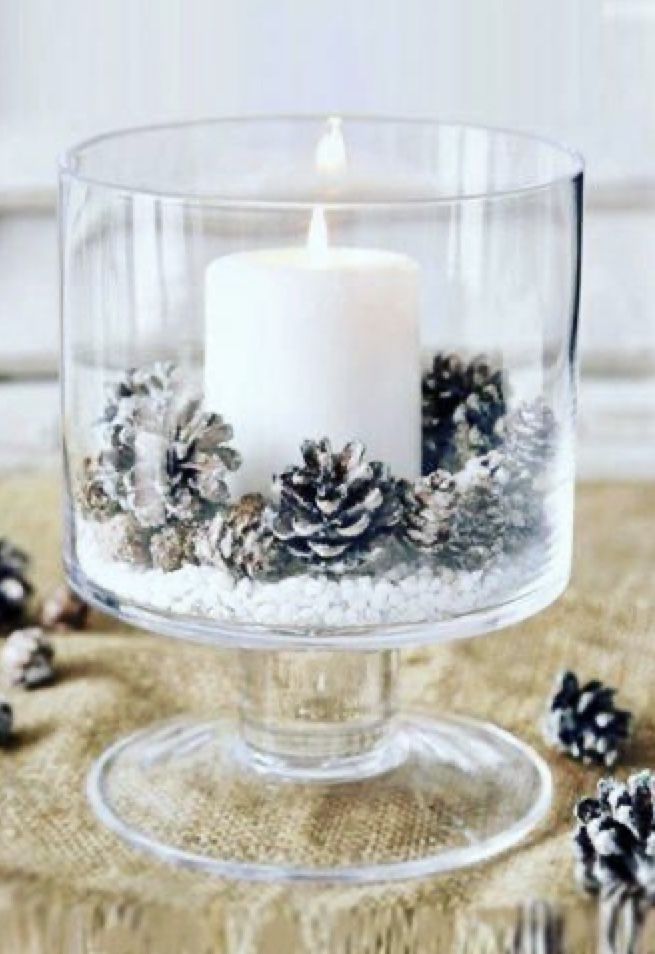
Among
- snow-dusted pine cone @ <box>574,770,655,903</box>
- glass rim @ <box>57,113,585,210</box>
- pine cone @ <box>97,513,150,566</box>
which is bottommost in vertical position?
snow-dusted pine cone @ <box>574,770,655,903</box>

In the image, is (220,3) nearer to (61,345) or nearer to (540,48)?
(540,48)

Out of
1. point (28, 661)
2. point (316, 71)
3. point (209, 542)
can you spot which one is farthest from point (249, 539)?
point (316, 71)


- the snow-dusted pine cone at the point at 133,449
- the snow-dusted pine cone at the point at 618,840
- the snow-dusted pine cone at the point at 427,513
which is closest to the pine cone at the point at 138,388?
the snow-dusted pine cone at the point at 133,449

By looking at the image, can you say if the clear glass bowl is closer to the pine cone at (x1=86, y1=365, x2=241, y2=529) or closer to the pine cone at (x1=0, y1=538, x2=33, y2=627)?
the pine cone at (x1=86, y1=365, x2=241, y2=529)

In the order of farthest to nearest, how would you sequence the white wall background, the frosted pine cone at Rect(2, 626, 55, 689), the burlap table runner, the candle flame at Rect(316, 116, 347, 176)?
the white wall background < the frosted pine cone at Rect(2, 626, 55, 689) < the candle flame at Rect(316, 116, 347, 176) < the burlap table runner

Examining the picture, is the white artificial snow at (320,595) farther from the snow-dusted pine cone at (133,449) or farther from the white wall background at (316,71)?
the white wall background at (316,71)

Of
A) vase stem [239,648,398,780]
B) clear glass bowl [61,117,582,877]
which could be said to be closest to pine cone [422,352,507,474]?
clear glass bowl [61,117,582,877]
